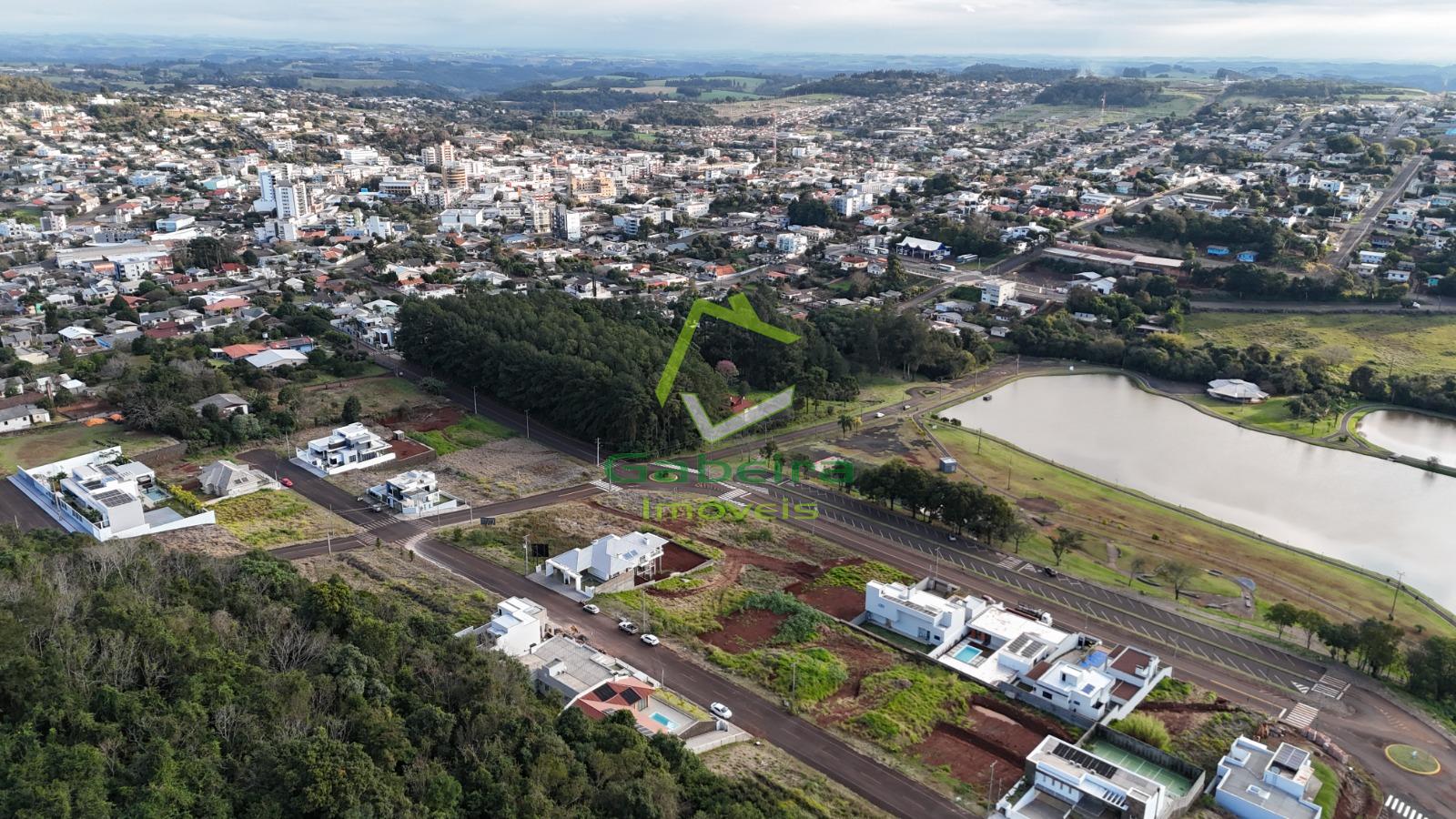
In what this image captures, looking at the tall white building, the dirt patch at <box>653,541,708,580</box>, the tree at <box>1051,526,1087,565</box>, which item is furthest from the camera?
the tall white building

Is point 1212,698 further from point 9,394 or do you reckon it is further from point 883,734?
point 9,394

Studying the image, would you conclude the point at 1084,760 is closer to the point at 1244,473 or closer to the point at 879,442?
the point at 879,442

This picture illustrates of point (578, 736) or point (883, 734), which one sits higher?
point (578, 736)

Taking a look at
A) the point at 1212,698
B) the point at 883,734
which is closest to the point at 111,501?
the point at 883,734

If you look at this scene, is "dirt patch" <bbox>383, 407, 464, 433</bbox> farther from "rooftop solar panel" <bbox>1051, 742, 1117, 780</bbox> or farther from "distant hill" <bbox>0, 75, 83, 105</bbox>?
"distant hill" <bbox>0, 75, 83, 105</bbox>

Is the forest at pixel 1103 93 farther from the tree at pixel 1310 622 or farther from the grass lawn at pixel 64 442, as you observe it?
the grass lawn at pixel 64 442

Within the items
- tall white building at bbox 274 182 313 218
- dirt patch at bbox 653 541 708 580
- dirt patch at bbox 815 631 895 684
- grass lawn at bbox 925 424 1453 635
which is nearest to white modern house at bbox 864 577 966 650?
dirt patch at bbox 815 631 895 684
